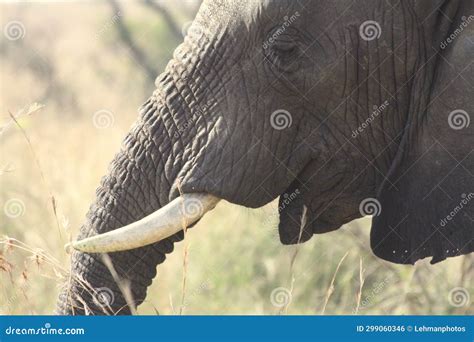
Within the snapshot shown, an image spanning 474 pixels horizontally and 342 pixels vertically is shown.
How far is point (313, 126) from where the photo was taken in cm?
350

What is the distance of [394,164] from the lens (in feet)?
11.6

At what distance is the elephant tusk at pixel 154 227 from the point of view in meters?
3.44

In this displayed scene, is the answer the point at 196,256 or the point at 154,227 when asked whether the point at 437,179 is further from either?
the point at 196,256

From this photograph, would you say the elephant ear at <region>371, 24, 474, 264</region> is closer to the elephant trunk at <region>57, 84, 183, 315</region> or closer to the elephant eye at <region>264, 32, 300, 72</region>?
the elephant eye at <region>264, 32, 300, 72</region>

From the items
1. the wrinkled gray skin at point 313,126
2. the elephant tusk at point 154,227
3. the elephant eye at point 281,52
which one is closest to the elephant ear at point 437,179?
the wrinkled gray skin at point 313,126

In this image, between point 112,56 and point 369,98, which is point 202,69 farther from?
point 112,56

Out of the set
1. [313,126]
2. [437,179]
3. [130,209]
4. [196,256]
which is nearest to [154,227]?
[130,209]

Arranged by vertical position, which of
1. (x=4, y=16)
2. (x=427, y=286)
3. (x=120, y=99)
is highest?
(x=427, y=286)

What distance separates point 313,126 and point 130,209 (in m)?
0.60

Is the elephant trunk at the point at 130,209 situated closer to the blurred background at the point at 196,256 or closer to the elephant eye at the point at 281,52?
the blurred background at the point at 196,256

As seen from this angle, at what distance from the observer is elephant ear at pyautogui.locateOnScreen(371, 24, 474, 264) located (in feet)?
10.9

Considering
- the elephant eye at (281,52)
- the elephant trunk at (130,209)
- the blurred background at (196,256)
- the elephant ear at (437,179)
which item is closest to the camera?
the elephant ear at (437,179)

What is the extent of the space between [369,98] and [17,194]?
4.47 meters
